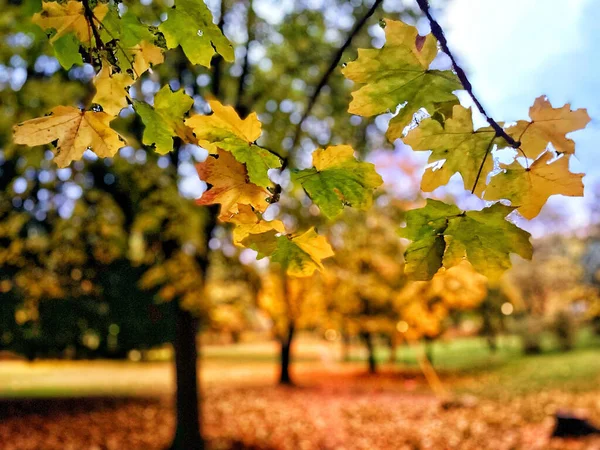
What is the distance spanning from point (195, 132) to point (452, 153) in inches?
18.8

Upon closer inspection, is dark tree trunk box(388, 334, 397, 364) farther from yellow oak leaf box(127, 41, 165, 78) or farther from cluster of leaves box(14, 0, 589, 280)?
yellow oak leaf box(127, 41, 165, 78)

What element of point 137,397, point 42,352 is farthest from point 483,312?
point 42,352

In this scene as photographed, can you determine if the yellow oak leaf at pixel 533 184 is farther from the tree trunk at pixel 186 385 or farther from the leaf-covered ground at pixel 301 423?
the leaf-covered ground at pixel 301 423

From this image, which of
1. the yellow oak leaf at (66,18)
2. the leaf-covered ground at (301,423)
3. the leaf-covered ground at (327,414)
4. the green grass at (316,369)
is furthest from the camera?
the green grass at (316,369)

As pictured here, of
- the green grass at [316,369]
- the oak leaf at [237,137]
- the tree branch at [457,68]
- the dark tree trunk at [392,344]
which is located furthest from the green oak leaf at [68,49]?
the dark tree trunk at [392,344]

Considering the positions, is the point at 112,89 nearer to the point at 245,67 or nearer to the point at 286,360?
the point at 245,67

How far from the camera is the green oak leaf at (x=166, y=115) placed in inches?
39.0

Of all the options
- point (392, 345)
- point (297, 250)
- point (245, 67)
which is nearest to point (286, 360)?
point (392, 345)

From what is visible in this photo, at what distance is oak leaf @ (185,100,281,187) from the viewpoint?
0.87 metres

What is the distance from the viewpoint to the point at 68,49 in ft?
3.25

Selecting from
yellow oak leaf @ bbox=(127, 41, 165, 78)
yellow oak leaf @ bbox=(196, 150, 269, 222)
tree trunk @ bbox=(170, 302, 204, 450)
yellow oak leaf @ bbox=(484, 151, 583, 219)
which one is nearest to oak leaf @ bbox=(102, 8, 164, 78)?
yellow oak leaf @ bbox=(127, 41, 165, 78)

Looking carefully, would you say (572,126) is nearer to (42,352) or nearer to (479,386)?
(42,352)

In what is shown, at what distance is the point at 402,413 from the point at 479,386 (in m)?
5.71

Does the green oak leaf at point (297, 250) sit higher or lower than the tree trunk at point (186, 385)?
higher
